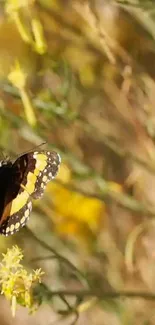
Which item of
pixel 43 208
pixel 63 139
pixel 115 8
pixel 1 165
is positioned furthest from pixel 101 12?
pixel 1 165

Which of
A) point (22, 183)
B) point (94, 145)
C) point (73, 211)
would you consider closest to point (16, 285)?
point (22, 183)

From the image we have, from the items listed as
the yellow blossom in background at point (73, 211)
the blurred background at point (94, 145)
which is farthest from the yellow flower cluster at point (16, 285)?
the blurred background at point (94, 145)

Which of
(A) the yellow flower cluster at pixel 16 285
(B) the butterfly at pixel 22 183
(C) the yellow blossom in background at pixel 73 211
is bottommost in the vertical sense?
(A) the yellow flower cluster at pixel 16 285

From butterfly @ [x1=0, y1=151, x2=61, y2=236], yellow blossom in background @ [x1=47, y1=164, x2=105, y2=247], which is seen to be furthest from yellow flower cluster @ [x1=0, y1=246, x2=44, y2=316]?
yellow blossom in background @ [x1=47, y1=164, x2=105, y2=247]

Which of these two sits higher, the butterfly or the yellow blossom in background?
the yellow blossom in background

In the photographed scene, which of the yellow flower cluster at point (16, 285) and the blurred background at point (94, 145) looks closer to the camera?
the yellow flower cluster at point (16, 285)

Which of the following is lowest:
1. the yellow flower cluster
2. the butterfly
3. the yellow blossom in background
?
the yellow flower cluster

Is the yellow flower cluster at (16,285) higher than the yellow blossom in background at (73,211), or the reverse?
the yellow blossom in background at (73,211)

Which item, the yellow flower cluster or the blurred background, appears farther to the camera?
the blurred background

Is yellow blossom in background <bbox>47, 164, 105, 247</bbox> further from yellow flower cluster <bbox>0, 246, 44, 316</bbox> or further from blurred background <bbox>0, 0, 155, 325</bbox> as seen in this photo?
yellow flower cluster <bbox>0, 246, 44, 316</bbox>

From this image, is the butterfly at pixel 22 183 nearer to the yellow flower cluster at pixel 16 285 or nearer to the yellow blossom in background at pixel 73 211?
the yellow flower cluster at pixel 16 285
